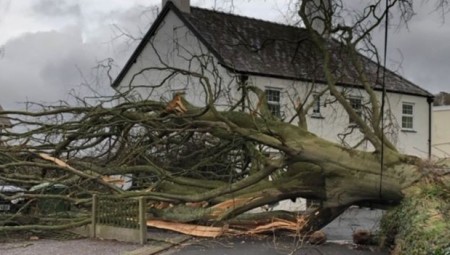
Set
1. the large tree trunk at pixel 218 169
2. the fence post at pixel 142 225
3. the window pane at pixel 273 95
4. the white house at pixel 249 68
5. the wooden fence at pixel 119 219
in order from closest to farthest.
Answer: the fence post at pixel 142 225, the wooden fence at pixel 119 219, the large tree trunk at pixel 218 169, the white house at pixel 249 68, the window pane at pixel 273 95

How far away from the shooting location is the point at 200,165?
14359mm

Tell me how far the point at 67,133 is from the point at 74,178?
1195mm

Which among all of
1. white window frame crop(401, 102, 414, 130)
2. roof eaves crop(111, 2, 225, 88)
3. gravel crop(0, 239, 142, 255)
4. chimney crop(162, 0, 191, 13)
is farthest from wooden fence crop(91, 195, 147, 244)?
white window frame crop(401, 102, 414, 130)

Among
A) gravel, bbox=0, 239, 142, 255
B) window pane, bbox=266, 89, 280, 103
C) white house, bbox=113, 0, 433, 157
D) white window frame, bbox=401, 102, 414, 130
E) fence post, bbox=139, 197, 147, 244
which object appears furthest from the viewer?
white window frame, bbox=401, 102, 414, 130

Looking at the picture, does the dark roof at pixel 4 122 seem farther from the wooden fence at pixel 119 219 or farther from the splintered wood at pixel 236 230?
the splintered wood at pixel 236 230

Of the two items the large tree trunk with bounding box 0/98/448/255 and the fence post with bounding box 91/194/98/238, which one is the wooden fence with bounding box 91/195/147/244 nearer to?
the fence post with bounding box 91/194/98/238

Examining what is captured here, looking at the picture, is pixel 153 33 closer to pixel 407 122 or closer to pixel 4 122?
pixel 407 122

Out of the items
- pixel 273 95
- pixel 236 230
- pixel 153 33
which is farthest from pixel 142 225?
pixel 153 33

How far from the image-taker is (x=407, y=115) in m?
29.1

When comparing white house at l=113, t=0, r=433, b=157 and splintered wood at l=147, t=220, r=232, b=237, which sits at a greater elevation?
white house at l=113, t=0, r=433, b=157

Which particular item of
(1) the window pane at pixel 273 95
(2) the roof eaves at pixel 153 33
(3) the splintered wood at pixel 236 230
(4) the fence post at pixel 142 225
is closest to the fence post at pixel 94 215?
(4) the fence post at pixel 142 225

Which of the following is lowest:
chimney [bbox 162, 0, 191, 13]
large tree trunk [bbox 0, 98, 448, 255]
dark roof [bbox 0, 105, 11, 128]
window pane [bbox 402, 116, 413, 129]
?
large tree trunk [bbox 0, 98, 448, 255]

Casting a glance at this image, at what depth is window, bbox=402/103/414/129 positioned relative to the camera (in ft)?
95.0

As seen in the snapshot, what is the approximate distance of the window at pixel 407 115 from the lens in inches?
1140
